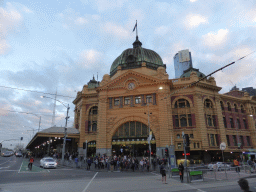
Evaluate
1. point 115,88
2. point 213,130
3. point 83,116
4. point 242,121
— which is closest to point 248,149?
point 242,121

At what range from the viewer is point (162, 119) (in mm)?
38469

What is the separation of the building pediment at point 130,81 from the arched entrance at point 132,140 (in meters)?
8.57

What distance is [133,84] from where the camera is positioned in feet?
140

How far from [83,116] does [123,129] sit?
40.2 feet

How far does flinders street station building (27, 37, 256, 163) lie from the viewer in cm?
3862

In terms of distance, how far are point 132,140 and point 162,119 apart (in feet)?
25.5

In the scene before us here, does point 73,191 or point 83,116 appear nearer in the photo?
point 73,191

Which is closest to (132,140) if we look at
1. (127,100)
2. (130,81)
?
(127,100)

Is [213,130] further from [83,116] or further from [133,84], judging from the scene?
[83,116]

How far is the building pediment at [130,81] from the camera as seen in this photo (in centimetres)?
4150

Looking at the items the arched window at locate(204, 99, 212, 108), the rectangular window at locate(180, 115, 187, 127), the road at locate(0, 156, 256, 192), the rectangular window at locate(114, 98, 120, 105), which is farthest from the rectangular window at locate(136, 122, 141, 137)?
the road at locate(0, 156, 256, 192)

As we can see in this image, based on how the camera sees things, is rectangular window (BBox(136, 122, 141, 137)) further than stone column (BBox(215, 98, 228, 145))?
No

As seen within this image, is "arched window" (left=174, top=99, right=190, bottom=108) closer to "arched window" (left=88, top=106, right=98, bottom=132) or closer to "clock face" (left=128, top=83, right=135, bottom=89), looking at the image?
"clock face" (left=128, top=83, right=135, bottom=89)

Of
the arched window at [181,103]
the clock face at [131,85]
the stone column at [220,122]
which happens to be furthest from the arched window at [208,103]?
the clock face at [131,85]
